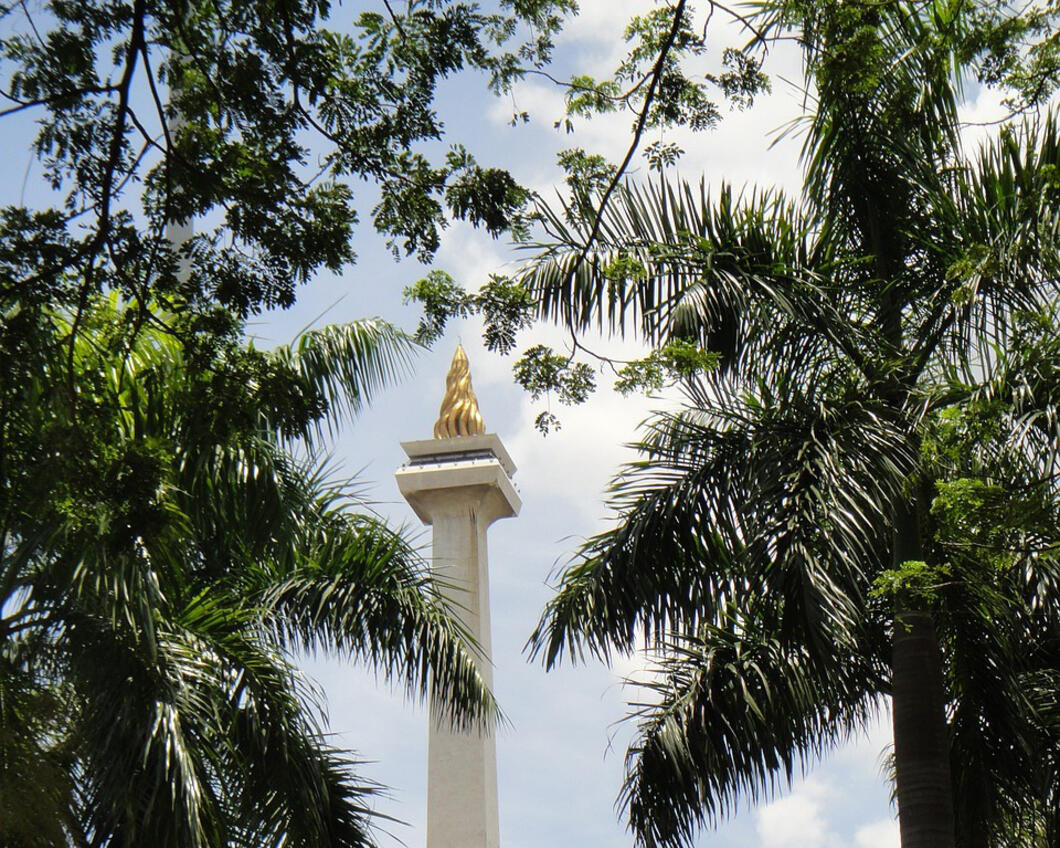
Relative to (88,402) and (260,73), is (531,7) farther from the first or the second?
(88,402)

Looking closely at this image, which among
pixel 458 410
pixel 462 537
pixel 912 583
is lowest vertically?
pixel 912 583

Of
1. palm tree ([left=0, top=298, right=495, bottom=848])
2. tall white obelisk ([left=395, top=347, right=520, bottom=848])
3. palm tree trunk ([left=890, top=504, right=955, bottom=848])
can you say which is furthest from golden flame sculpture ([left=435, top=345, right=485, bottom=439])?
palm tree trunk ([left=890, top=504, right=955, bottom=848])

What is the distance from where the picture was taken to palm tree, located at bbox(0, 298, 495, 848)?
23.5 ft

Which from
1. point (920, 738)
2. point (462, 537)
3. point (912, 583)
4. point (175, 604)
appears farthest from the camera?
point (462, 537)

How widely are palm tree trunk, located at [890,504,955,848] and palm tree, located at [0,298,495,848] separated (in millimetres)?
3170

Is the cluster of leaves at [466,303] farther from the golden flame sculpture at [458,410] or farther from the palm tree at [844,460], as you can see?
the golden flame sculpture at [458,410]

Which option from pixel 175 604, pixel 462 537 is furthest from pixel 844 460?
pixel 462 537

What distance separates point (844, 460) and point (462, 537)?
11590 mm

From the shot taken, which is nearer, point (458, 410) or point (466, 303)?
point (466, 303)

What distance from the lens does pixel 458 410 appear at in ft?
68.3

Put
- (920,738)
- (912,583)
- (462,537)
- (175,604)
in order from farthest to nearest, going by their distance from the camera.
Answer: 1. (462,537)
2. (175,604)
3. (920,738)
4. (912,583)

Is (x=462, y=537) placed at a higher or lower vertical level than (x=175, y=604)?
higher

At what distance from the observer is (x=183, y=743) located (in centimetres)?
859

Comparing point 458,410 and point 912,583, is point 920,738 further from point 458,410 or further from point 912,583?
point 458,410
